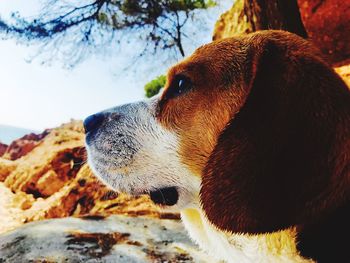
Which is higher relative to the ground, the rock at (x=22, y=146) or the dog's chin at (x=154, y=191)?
the dog's chin at (x=154, y=191)

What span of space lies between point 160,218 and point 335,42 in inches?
346

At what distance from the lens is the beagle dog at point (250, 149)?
5.47 feet

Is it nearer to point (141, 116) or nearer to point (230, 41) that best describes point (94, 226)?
point (141, 116)

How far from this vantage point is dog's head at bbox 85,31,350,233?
1.66 meters

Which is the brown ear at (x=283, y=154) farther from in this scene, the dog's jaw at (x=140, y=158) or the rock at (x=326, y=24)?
the rock at (x=326, y=24)

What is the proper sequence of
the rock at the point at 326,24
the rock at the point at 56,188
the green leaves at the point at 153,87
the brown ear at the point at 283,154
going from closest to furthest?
the brown ear at the point at 283,154 → the rock at the point at 56,188 → the rock at the point at 326,24 → the green leaves at the point at 153,87

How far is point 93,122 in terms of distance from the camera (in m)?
2.55

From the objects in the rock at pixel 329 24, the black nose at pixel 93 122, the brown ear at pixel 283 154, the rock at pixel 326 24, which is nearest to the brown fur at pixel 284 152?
the brown ear at pixel 283 154

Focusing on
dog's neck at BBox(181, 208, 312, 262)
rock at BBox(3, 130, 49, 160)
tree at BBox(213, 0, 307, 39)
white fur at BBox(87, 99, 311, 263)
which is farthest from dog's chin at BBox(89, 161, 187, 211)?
rock at BBox(3, 130, 49, 160)

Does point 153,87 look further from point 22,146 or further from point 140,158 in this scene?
point 140,158

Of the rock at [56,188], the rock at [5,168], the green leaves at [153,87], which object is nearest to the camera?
the rock at [56,188]

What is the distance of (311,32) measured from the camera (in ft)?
38.1

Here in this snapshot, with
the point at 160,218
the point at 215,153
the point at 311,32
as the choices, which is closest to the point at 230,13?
the point at 311,32

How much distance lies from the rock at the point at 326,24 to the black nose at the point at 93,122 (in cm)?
895
